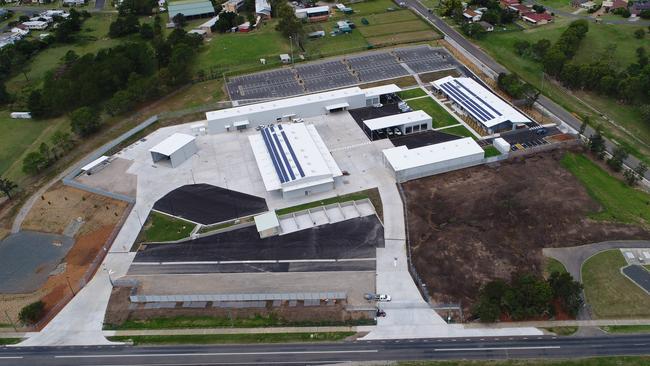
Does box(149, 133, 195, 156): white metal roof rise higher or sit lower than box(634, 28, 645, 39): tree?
higher

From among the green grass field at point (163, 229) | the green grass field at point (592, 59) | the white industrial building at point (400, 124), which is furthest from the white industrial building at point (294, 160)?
the green grass field at point (592, 59)

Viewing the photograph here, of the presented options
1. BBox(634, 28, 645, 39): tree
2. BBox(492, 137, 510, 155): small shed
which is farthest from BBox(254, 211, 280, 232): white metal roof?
BBox(634, 28, 645, 39): tree

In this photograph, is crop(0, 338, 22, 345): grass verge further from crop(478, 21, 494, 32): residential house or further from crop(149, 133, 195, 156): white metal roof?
crop(478, 21, 494, 32): residential house

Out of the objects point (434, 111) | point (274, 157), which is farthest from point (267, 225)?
point (434, 111)

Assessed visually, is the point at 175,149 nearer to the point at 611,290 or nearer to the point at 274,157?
the point at 274,157

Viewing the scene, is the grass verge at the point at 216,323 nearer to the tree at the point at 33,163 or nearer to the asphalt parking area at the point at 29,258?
the asphalt parking area at the point at 29,258

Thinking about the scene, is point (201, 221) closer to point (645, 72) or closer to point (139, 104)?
point (139, 104)
